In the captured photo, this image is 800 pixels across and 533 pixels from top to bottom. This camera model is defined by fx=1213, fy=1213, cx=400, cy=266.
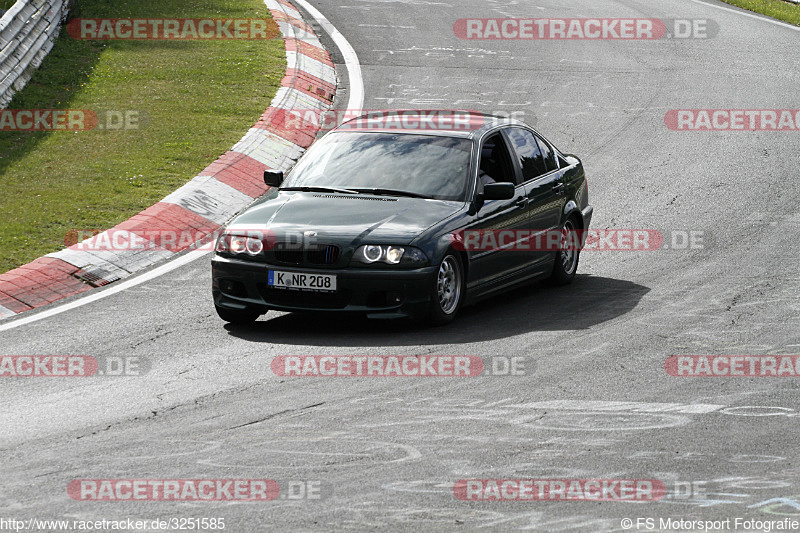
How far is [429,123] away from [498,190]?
4.32 ft

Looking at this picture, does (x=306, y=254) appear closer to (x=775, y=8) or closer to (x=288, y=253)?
(x=288, y=253)

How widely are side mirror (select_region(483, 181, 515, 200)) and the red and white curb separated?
3.69m

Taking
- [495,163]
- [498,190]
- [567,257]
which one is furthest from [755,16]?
[498,190]

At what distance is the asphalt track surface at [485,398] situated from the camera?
18.3 ft

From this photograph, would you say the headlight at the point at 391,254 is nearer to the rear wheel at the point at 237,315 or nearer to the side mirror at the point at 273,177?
the rear wheel at the point at 237,315

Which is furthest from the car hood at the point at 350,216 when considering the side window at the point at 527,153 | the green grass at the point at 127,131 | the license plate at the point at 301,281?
Answer: the green grass at the point at 127,131

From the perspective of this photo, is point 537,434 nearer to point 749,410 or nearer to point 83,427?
point 749,410

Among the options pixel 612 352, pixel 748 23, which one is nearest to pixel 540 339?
pixel 612 352

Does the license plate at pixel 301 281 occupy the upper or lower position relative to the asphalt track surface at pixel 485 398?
upper

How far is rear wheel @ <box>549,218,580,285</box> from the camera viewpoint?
36.3 feet

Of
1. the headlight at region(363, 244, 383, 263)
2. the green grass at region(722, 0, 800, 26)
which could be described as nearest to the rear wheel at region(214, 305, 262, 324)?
the headlight at region(363, 244, 383, 263)

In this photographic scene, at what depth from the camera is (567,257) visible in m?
11.2

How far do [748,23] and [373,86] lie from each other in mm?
10748

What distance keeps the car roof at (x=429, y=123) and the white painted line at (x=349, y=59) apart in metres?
7.15
